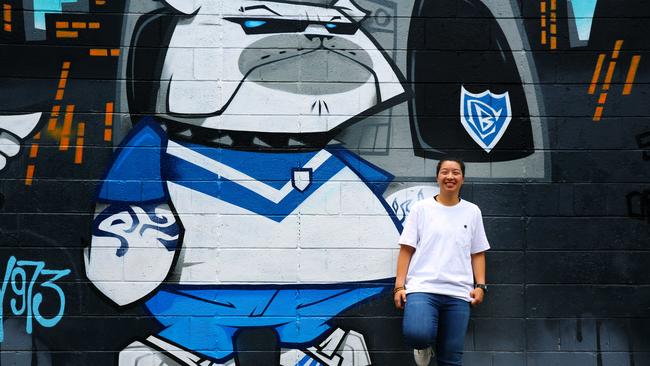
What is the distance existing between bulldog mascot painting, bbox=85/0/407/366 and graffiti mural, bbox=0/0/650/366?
0.04 ft

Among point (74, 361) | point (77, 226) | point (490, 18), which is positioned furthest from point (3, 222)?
point (490, 18)

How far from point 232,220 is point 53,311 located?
137cm

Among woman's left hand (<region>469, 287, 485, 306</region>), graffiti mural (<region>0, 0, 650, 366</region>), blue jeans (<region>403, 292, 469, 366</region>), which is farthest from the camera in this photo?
graffiti mural (<region>0, 0, 650, 366</region>)

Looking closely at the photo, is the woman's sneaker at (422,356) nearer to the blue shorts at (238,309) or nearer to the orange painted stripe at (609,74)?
the blue shorts at (238,309)

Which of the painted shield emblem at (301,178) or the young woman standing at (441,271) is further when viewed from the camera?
the painted shield emblem at (301,178)

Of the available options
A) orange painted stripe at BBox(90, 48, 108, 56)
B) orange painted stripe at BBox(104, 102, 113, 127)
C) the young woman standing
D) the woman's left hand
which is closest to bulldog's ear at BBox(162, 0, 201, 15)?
orange painted stripe at BBox(90, 48, 108, 56)

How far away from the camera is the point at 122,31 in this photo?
17.0ft

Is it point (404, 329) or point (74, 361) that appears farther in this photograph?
point (74, 361)

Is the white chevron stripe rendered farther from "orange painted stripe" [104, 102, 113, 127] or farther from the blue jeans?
the blue jeans

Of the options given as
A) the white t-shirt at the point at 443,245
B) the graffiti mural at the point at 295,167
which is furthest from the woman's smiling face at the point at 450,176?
the graffiti mural at the point at 295,167

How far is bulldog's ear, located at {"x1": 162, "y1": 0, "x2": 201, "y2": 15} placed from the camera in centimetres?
519

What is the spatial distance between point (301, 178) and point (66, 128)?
1.64 metres

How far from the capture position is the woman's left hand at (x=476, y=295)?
15.6 feet

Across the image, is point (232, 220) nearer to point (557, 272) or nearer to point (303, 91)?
point (303, 91)
